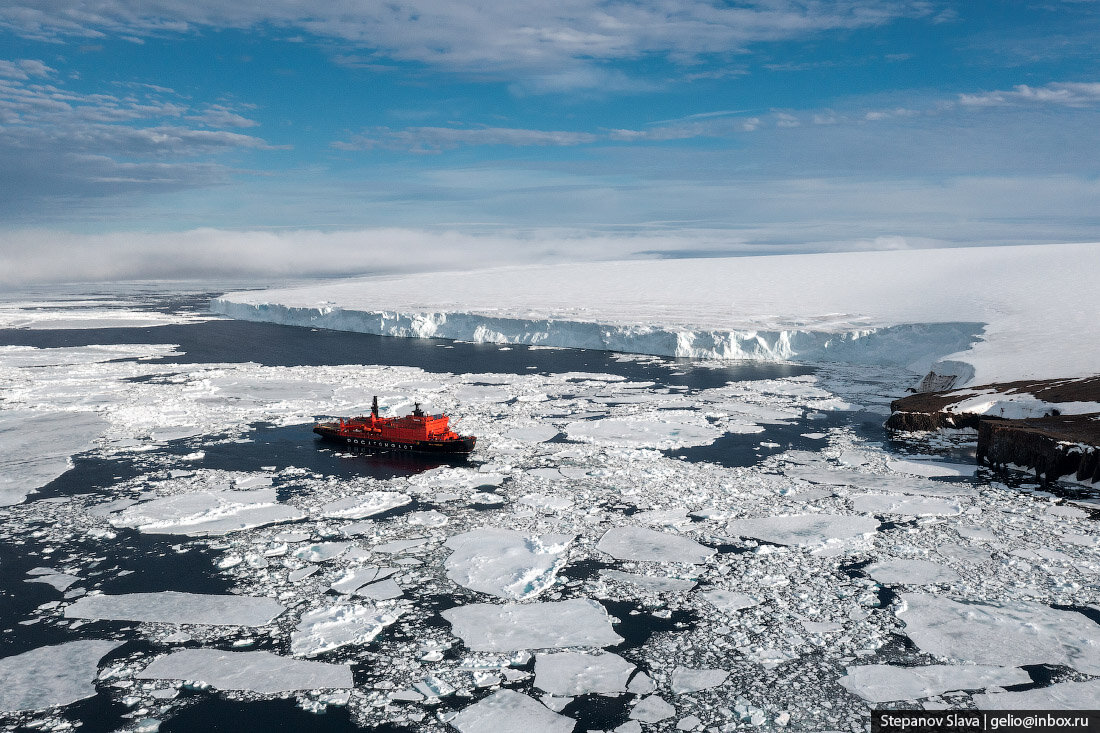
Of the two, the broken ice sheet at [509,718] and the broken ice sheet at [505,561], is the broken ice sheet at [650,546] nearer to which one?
the broken ice sheet at [505,561]

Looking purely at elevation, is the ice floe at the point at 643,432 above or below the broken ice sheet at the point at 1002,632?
above

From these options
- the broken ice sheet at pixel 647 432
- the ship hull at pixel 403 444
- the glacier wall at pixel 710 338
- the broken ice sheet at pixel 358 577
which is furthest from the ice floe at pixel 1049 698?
the glacier wall at pixel 710 338

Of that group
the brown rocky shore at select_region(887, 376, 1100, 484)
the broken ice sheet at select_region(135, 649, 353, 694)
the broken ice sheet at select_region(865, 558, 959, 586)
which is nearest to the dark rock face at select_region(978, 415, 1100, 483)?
the brown rocky shore at select_region(887, 376, 1100, 484)

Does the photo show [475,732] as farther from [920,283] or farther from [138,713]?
[920,283]

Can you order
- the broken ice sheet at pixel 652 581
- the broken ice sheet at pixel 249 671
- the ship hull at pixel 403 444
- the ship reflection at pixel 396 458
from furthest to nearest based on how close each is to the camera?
1. the ship hull at pixel 403 444
2. the ship reflection at pixel 396 458
3. the broken ice sheet at pixel 652 581
4. the broken ice sheet at pixel 249 671

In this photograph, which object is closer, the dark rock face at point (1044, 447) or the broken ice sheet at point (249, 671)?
the broken ice sheet at point (249, 671)

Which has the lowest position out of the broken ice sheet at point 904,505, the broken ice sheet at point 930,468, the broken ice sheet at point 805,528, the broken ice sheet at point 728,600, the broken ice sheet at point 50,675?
the broken ice sheet at point 50,675
